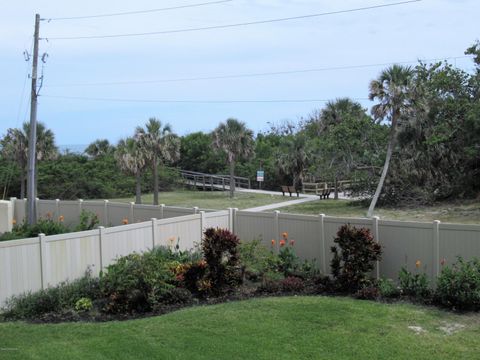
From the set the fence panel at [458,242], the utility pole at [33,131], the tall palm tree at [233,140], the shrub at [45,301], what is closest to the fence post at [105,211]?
the utility pole at [33,131]

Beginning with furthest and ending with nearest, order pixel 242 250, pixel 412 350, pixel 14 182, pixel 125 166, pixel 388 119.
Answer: pixel 14 182 → pixel 125 166 → pixel 388 119 → pixel 242 250 → pixel 412 350

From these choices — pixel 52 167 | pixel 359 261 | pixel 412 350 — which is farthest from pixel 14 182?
pixel 412 350

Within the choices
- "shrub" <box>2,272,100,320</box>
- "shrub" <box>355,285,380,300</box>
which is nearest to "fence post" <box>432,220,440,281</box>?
"shrub" <box>355,285,380,300</box>

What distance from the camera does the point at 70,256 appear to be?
35.8 ft

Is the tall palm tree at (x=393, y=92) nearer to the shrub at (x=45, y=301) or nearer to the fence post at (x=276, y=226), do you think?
the fence post at (x=276, y=226)

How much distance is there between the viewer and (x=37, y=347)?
7.38 m

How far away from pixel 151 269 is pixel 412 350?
467cm

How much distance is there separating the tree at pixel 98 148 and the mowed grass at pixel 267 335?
162ft

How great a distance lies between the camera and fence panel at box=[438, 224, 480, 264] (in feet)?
33.3

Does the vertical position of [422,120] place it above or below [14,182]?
above

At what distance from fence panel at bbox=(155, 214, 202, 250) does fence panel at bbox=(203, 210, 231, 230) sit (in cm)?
24

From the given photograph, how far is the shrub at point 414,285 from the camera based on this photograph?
9.83m

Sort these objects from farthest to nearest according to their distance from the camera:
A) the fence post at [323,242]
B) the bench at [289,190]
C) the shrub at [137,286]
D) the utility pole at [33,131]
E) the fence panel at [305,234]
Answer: the bench at [289,190], the utility pole at [33,131], the fence panel at [305,234], the fence post at [323,242], the shrub at [137,286]

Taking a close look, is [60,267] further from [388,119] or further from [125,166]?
[125,166]
